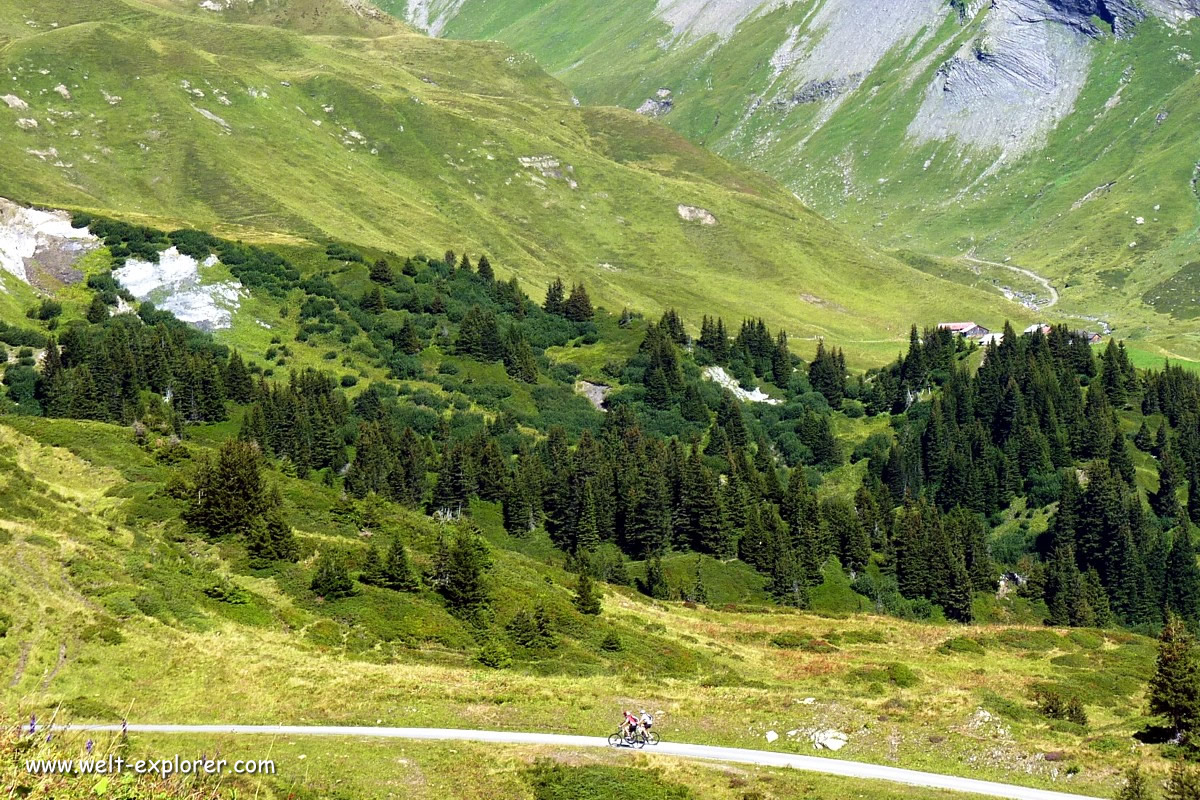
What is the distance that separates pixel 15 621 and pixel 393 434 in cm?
12099

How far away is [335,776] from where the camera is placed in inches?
1594

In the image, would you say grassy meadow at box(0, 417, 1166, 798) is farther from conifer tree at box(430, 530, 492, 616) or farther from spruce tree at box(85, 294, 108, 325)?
spruce tree at box(85, 294, 108, 325)

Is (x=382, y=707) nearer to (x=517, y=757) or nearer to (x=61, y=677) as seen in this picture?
(x=517, y=757)

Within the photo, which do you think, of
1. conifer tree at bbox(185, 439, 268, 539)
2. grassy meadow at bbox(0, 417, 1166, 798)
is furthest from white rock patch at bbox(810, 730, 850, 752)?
conifer tree at bbox(185, 439, 268, 539)

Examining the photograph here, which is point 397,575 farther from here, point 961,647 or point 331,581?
point 961,647

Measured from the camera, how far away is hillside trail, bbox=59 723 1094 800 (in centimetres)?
4409

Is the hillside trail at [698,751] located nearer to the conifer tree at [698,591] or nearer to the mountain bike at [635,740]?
the mountain bike at [635,740]

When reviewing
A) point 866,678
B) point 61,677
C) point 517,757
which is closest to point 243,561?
point 61,677

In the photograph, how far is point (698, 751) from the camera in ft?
160

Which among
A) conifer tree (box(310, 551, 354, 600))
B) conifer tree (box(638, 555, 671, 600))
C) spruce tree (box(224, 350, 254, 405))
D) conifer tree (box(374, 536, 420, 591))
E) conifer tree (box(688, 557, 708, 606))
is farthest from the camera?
spruce tree (box(224, 350, 254, 405))

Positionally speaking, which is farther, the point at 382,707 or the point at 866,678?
the point at 866,678

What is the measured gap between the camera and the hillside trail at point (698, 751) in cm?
4409

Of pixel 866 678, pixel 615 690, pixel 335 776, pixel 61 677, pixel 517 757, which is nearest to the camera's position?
pixel 335 776

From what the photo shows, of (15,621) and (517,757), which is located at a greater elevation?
(517,757)
